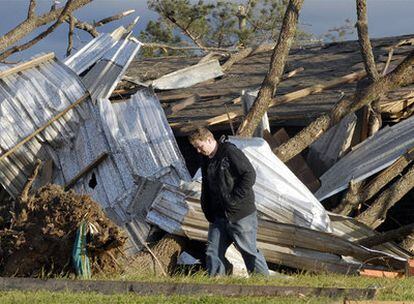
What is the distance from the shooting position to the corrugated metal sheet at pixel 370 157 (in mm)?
12255

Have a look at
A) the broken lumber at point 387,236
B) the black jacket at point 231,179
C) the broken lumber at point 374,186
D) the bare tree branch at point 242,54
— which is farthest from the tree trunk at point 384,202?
the bare tree branch at point 242,54

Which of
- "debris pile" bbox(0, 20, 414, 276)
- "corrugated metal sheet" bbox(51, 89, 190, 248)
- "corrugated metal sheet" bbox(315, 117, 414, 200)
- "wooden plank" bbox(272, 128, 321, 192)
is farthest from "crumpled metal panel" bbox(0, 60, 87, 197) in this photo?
→ "corrugated metal sheet" bbox(315, 117, 414, 200)

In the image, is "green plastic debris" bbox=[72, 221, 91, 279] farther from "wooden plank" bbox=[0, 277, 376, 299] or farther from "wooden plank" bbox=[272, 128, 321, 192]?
"wooden plank" bbox=[272, 128, 321, 192]

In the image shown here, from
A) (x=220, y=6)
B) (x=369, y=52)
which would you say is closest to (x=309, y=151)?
(x=369, y=52)

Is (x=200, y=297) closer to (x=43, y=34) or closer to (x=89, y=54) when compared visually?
(x=43, y=34)

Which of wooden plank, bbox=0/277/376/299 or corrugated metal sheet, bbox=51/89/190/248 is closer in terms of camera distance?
wooden plank, bbox=0/277/376/299

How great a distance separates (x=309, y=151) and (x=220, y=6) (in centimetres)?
2391

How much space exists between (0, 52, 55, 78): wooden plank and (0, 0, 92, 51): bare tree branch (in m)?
2.10

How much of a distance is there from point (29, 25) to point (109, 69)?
3310 millimetres

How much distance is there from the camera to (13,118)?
13062mm

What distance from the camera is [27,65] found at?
46.0 feet

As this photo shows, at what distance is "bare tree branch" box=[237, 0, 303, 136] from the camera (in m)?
12.2

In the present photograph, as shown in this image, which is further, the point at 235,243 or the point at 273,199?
the point at 273,199

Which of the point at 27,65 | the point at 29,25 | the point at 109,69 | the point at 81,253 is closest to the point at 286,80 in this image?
the point at 109,69
